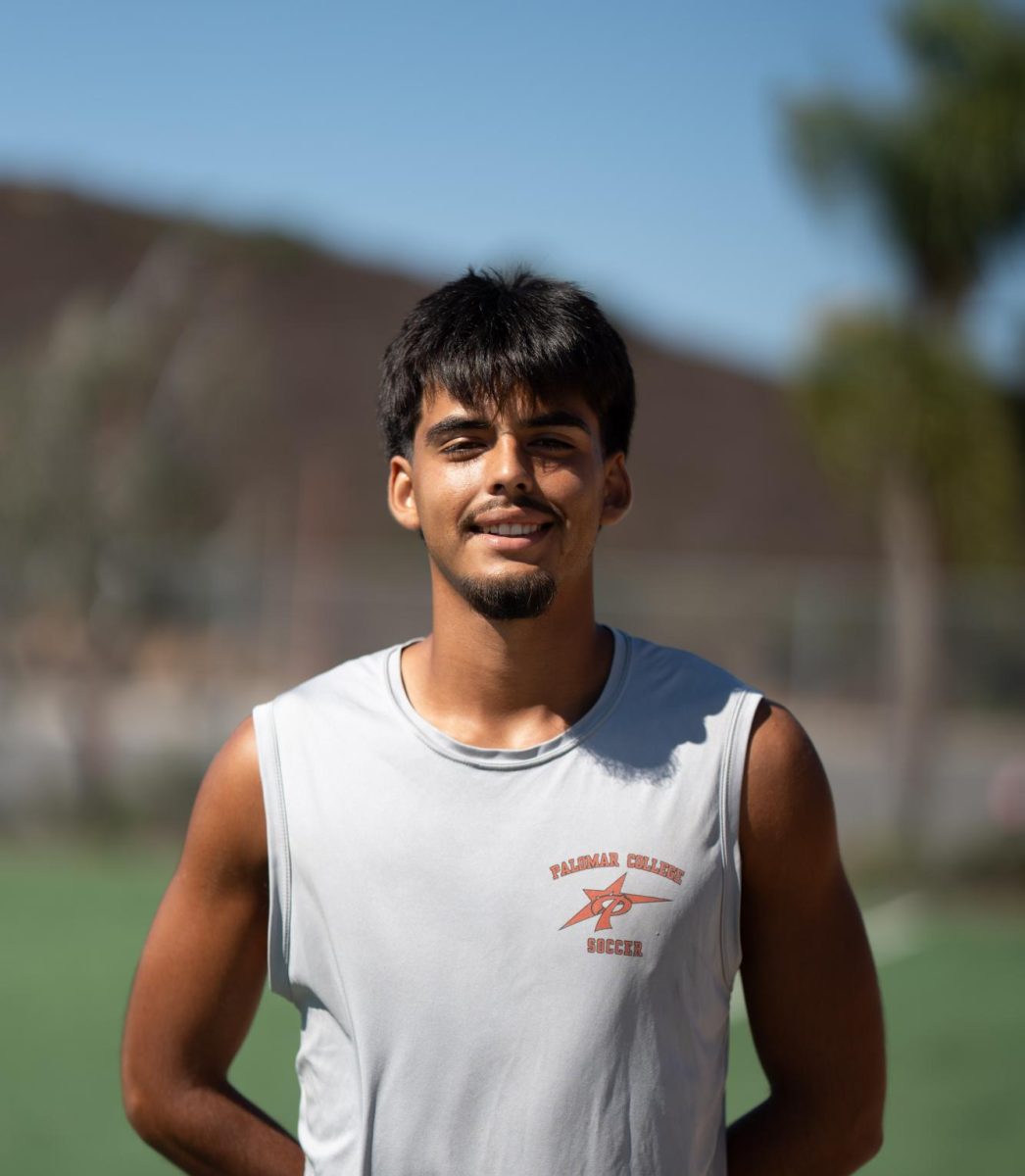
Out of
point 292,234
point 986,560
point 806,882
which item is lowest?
point 806,882

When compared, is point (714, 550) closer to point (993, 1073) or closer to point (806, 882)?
point (993, 1073)

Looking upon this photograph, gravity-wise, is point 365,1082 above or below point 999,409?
below

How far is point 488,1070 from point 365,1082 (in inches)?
6.2

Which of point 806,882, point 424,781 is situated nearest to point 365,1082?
point 424,781

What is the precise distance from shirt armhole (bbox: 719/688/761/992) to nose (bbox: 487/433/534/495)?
408mm

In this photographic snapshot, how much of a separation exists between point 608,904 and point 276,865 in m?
0.43

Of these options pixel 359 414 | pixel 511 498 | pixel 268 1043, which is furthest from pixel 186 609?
pixel 359 414

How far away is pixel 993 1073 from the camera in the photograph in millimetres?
7535

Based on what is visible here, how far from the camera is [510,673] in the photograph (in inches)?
90.2

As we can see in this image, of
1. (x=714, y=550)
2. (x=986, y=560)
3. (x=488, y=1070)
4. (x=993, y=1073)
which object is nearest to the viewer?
(x=488, y=1070)

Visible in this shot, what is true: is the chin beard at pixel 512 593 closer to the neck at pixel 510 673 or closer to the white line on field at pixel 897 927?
the neck at pixel 510 673

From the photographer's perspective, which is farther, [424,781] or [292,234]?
[292,234]

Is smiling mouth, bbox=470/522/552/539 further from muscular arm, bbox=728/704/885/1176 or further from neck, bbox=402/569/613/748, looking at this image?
muscular arm, bbox=728/704/885/1176

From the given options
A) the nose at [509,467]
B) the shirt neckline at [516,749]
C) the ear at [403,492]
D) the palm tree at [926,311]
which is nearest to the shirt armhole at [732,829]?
the shirt neckline at [516,749]
